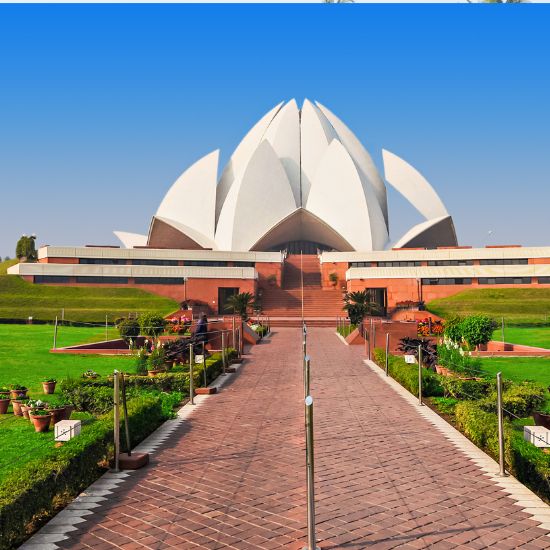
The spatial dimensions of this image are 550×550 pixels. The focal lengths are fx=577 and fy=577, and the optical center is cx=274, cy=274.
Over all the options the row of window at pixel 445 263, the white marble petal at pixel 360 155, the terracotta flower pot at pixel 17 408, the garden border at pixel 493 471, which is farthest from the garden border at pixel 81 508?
the white marble petal at pixel 360 155

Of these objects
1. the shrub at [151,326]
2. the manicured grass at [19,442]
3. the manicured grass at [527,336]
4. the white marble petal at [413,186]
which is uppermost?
the white marble petal at [413,186]

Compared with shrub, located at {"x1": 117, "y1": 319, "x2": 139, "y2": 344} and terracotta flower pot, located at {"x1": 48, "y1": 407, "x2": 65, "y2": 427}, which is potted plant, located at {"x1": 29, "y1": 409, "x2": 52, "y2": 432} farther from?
shrub, located at {"x1": 117, "y1": 319, "x2": 139, "y2": 344}

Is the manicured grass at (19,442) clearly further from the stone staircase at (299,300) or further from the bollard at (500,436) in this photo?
the stone staircase at (299,300)

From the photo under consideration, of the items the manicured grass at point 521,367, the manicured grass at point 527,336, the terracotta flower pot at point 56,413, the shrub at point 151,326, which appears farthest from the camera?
the manicured grass at point 527,336

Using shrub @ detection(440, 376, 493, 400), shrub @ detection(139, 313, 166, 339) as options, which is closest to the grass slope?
shrub @ detection(139, 313, 166, 339)

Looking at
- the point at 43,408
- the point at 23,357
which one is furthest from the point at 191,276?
the point at 43,408

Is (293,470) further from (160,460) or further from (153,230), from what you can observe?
(153,230)

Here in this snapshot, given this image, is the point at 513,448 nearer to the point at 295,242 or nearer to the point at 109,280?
the point at 109,280
